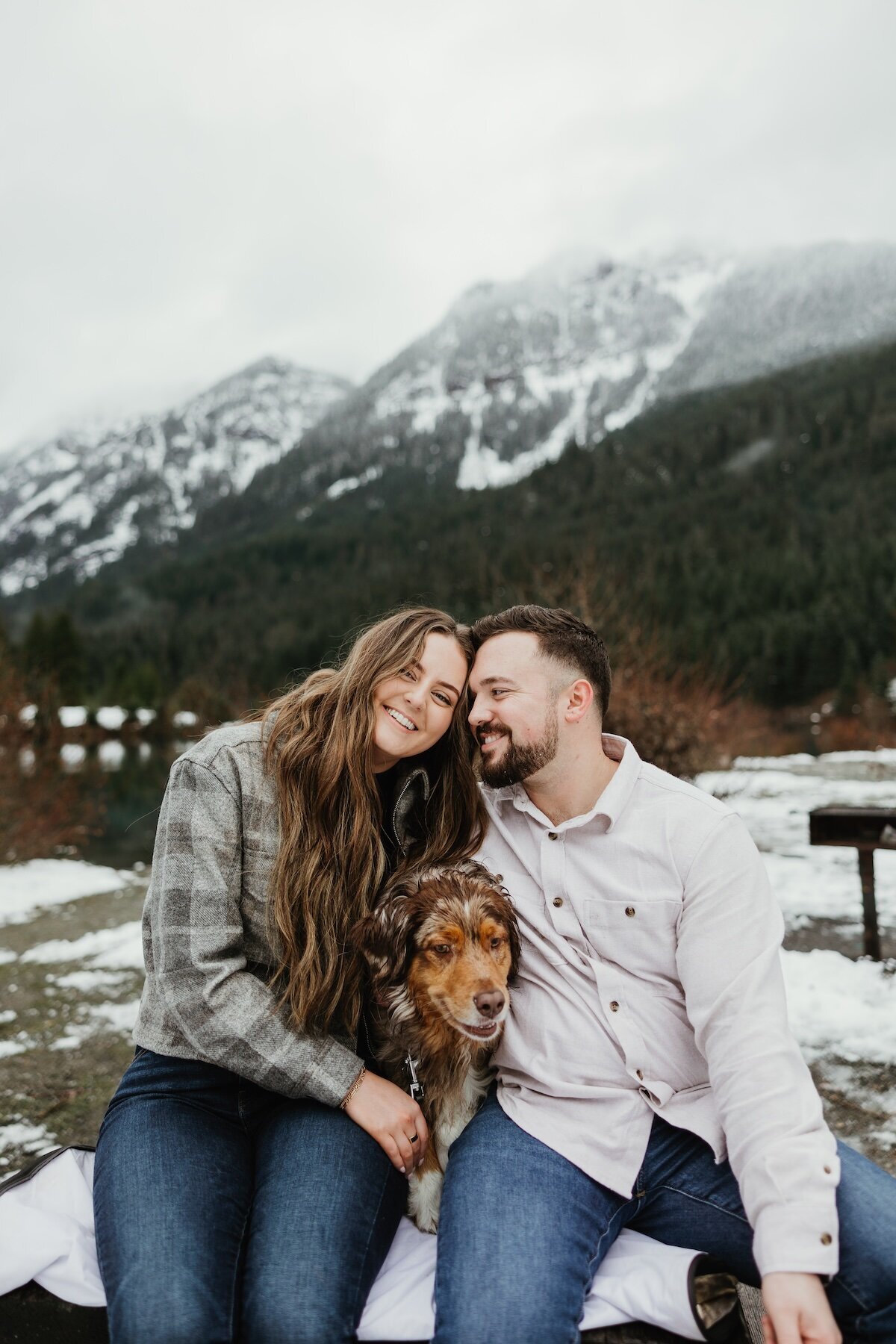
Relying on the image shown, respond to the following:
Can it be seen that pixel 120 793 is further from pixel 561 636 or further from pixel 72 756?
pixel 561 636

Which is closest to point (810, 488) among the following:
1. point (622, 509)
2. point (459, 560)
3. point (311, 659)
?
point (622, 509)

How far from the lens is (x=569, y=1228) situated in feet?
7.32

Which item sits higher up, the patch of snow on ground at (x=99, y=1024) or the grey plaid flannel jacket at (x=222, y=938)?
the grey plaid flannel jacket at (x=222, y=938)

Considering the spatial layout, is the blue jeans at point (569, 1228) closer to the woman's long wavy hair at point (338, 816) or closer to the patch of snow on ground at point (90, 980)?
the woman's long wavy hair at point (338, 816)

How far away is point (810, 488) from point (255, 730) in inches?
4351

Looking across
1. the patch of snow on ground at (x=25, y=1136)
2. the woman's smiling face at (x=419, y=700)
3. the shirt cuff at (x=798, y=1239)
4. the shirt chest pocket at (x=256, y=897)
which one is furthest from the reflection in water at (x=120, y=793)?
the shirt cuff at (x=798, y=1239)

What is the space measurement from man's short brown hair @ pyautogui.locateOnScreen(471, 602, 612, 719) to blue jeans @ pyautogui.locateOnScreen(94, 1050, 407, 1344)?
5.26 feet

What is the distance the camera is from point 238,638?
3780 inches

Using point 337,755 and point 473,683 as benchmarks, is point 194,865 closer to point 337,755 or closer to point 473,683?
point 337,755

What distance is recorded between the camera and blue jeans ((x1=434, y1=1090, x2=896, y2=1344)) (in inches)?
79.4

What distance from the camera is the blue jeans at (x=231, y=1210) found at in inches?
82.0

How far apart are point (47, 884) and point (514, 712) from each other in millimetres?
11142

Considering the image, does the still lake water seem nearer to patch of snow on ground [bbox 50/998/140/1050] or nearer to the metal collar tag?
patch of snow on ground [bbox 50/998/140/1050]

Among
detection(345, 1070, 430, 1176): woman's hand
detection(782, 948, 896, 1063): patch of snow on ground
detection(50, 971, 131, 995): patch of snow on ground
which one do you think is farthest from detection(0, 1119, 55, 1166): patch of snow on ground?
detection(782, 948, 896, 1063): patch of snow on ground
